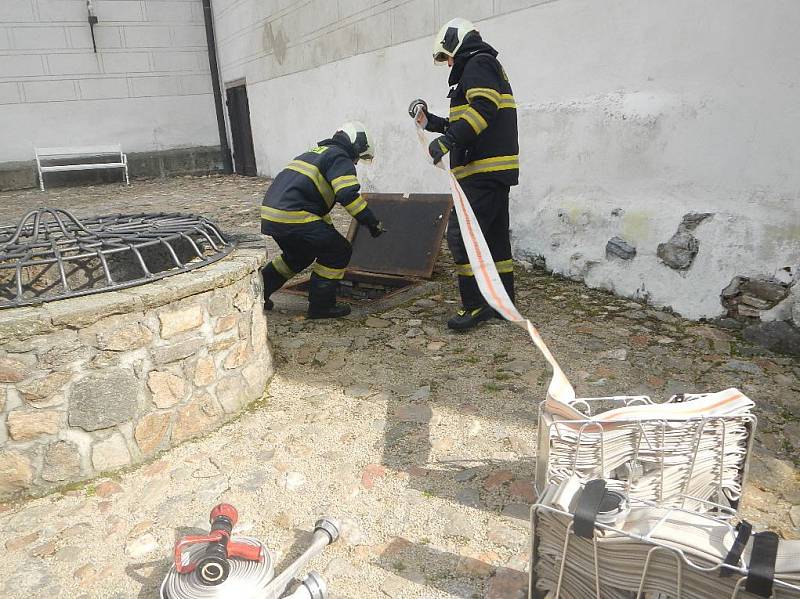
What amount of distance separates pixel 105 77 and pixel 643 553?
12.8 metres

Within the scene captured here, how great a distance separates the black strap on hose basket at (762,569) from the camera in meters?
1.27

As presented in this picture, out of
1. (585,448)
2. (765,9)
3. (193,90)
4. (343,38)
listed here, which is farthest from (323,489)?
(193,90)

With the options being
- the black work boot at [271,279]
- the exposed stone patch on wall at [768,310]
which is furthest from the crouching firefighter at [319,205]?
the exposed stone patch on wall at [768,310]

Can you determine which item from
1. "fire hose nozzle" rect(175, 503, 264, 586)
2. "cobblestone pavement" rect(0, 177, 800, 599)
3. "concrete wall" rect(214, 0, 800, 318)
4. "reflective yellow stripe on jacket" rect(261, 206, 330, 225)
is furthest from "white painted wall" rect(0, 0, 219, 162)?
"fire hose nozzle" rect(175, 503, 264, 586)

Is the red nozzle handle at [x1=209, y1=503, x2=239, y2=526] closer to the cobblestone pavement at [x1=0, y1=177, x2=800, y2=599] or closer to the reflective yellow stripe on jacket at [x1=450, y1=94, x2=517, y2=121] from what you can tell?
the cobblestone pavement at [x1=0, y1=177, x2=800, y2=599]

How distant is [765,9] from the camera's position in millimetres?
3320

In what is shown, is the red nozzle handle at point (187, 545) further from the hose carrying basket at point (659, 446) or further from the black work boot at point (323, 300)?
the black work boot at point (323, 300)

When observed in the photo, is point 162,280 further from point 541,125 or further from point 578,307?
point 541,125

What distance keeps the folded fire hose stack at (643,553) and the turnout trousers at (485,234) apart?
237 cm

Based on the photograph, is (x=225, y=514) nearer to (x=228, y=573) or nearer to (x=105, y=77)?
(x=228, y=573)

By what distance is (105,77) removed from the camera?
456 inches

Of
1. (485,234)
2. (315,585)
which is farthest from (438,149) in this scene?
(315,585)

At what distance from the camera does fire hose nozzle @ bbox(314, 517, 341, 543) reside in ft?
6.98

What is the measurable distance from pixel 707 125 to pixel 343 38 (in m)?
5.17
